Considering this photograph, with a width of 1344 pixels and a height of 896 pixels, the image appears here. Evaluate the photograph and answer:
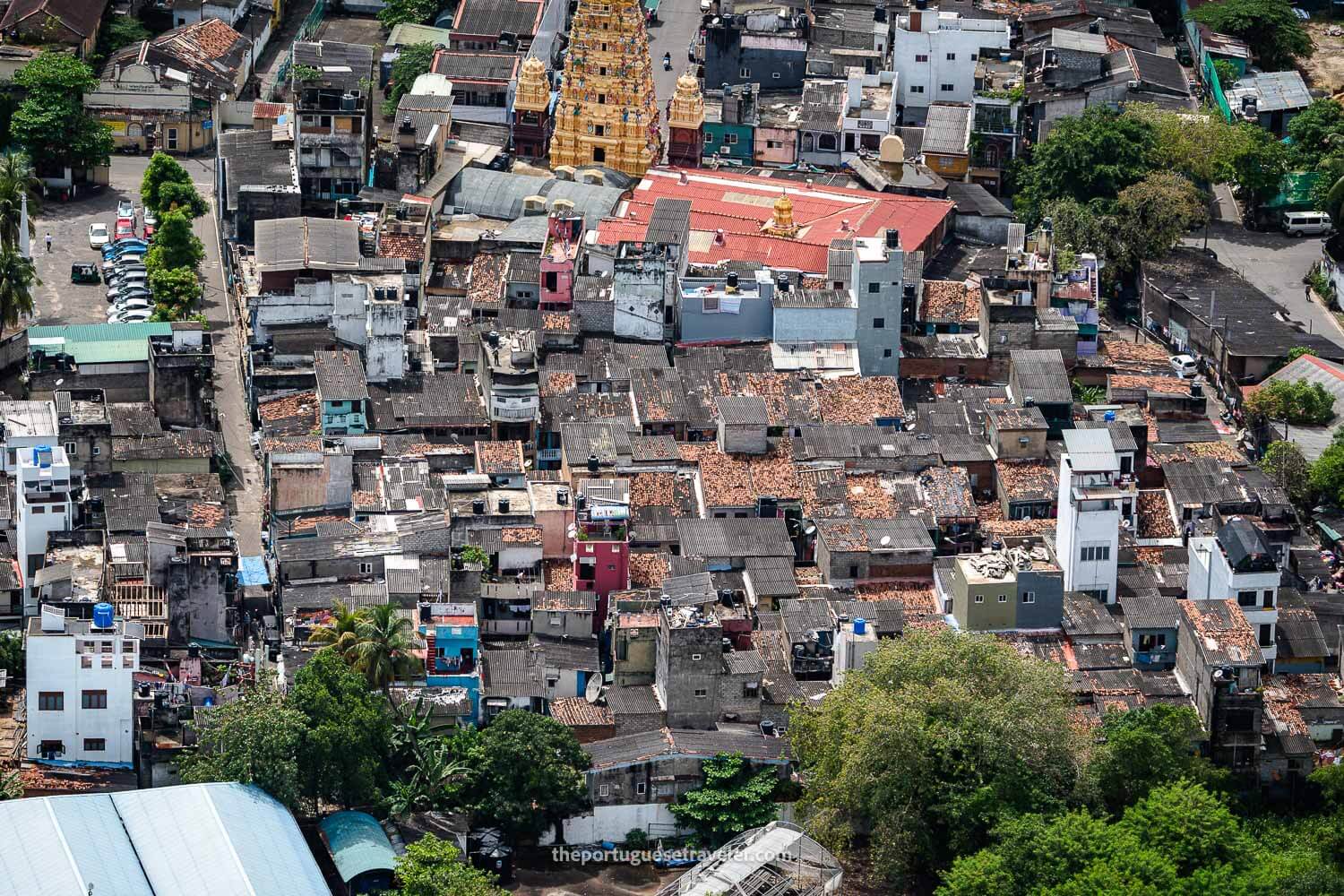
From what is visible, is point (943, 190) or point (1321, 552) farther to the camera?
point (943, 190)

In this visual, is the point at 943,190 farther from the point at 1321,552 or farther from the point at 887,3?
the point at 1321,552

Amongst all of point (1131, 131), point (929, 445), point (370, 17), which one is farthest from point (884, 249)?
point (370, 17)

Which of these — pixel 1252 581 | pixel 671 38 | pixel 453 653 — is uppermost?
pixel 671 38

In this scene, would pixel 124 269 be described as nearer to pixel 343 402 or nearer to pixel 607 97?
pixel 343 402

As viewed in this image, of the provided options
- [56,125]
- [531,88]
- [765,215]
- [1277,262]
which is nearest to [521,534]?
[765,215]

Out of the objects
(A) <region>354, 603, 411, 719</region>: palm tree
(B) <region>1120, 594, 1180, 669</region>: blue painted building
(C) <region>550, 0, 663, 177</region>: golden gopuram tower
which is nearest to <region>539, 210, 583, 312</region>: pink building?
(C) <region>550, 0, 663, 177</region>: golden gopuram tower
